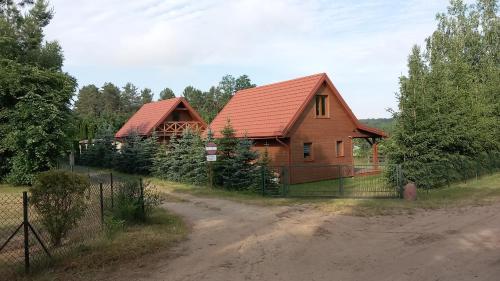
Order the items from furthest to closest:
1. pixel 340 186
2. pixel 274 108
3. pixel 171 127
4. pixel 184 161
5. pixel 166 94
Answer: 1. pixel 166 94
2. pixel 171 127
3. pixel 274 108
4. pixel 184 161
5. pixel 340 186

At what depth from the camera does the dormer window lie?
Result: 2542 centimetres

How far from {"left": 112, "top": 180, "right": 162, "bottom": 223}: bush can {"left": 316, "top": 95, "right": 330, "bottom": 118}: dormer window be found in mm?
15939

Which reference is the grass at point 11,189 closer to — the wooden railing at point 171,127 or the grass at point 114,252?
the grass at point 114,252

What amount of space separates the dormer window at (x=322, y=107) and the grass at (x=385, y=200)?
843cm

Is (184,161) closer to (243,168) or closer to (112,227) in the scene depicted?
(243,168)

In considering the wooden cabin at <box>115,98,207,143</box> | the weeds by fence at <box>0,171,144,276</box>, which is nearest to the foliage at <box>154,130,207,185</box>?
the weeds by fence at <box>0,171,144,276</box>

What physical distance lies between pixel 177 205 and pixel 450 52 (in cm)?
3107

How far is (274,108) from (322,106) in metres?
2.89

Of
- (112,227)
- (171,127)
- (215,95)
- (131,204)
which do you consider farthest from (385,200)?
(215,95)

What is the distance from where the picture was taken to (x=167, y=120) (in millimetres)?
35750

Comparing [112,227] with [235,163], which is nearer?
[112,227]

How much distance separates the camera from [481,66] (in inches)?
1460

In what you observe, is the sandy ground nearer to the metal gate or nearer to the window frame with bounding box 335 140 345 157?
the metal gate

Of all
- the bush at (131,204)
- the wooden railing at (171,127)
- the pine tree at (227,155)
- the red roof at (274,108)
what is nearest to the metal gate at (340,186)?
the pine tree at (227,155)
